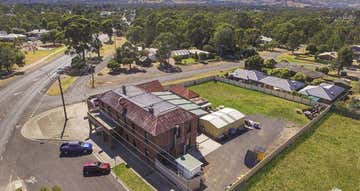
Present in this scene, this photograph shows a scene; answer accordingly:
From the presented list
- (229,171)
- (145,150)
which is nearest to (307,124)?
(229,171)

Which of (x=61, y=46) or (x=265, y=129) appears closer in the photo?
(x=265, y=129)

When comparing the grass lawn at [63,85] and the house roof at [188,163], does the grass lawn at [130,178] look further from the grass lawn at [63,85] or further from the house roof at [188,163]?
the grass lawn at [63,85]

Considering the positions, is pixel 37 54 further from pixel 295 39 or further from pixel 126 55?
pixel 295 39

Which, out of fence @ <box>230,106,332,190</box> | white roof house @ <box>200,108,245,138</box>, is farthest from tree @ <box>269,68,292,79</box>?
white roof house @ <box>200,108,245,138</box>

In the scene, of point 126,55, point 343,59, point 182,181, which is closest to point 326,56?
point 343,59

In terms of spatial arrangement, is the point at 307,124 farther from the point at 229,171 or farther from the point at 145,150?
the point at 145,150
